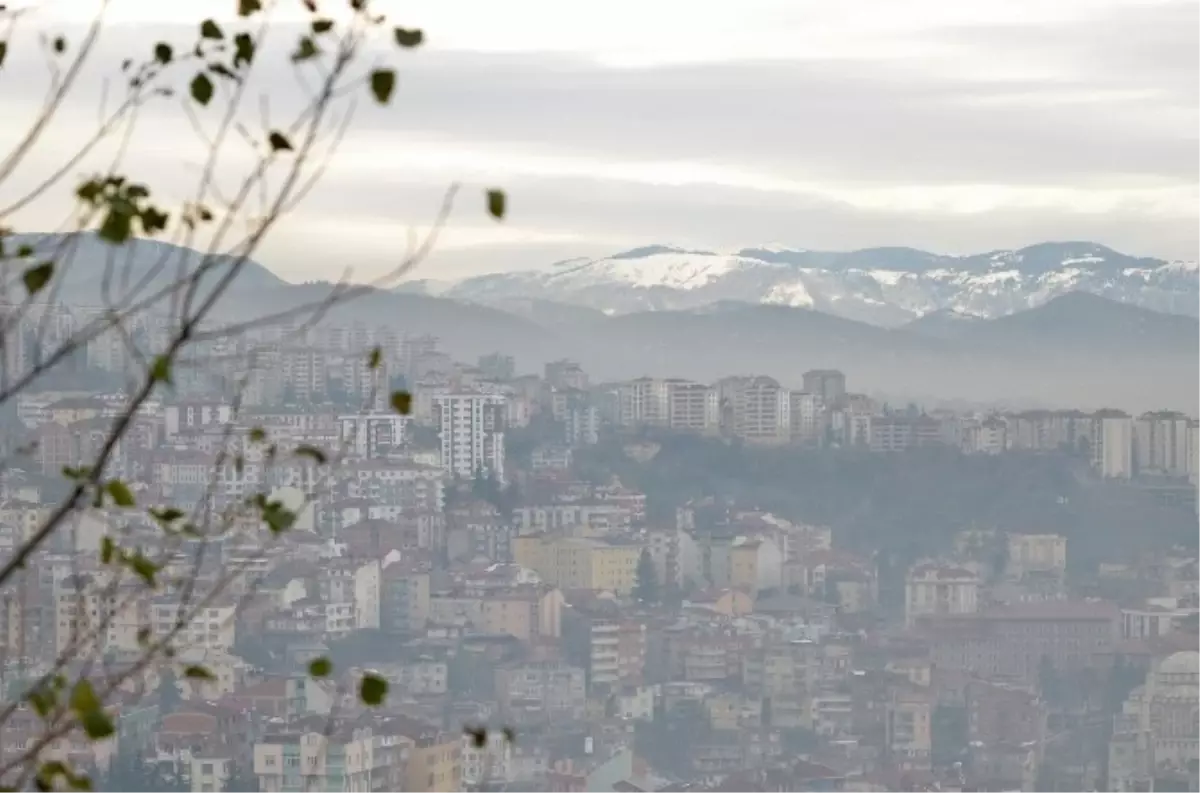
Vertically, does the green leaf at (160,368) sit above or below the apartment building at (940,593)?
above

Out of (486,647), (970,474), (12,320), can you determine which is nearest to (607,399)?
(970,474)

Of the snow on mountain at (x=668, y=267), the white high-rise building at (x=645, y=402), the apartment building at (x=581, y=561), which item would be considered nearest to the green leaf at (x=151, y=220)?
the apartment building at (x=581, y=561)

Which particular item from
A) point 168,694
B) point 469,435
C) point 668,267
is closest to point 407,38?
point 168,694

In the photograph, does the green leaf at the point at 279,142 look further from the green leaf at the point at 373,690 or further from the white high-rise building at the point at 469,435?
the white high-rise building at the point at 469,435

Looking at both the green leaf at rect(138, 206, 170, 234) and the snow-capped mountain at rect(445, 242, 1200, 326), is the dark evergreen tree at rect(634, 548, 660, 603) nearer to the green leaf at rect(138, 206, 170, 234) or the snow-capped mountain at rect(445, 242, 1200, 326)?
the snow-capped mountain at rect(445, 242, 1200, 326)

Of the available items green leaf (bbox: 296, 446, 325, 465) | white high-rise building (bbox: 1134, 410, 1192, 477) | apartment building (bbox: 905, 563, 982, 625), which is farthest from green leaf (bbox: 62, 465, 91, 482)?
white high-rise building (bbox: 1134, 410, 1192, 477)
